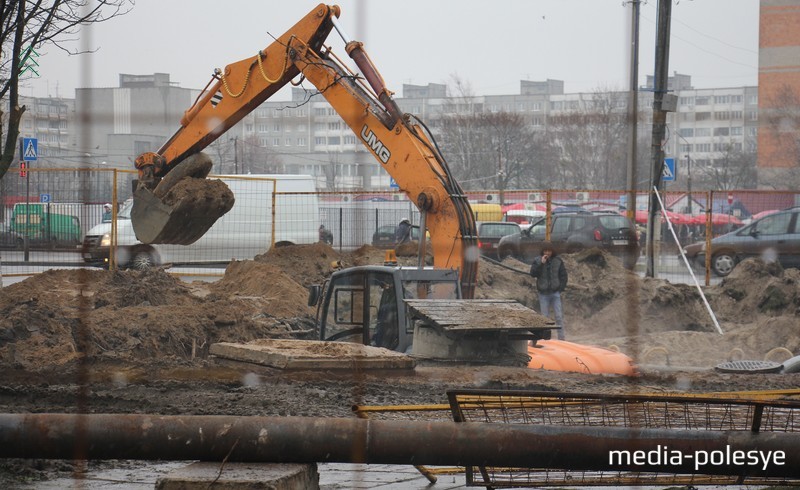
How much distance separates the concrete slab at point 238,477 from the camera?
4.39 metres

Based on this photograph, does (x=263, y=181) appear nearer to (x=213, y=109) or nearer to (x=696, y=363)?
(x=213, y=109)

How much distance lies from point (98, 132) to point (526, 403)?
9.46ft

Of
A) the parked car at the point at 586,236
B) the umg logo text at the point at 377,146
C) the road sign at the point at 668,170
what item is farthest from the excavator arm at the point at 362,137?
the parked car at the point at 586,236

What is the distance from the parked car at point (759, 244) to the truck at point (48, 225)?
12556 millimetres

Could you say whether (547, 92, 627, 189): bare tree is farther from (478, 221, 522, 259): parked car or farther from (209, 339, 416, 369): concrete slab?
(478, 221, 522, 259): parked car

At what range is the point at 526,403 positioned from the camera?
528cm

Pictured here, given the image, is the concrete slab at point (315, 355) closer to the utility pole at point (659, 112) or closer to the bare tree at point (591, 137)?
the bare tree at point (591, 137)

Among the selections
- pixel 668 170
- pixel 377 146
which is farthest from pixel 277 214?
pixel 377 146

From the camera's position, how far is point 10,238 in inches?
805

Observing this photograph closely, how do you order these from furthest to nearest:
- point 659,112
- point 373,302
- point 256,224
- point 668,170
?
1. point 256,224
2. point 668,170
3. point 659,112
4. point 373,302

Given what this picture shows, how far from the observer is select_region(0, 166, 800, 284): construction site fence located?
1898cm

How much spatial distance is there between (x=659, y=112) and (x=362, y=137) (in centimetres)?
370

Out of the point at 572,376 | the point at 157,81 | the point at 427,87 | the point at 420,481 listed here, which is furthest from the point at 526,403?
the point at 572,376

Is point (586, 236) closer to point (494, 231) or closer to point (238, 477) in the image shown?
point (494, 231)
